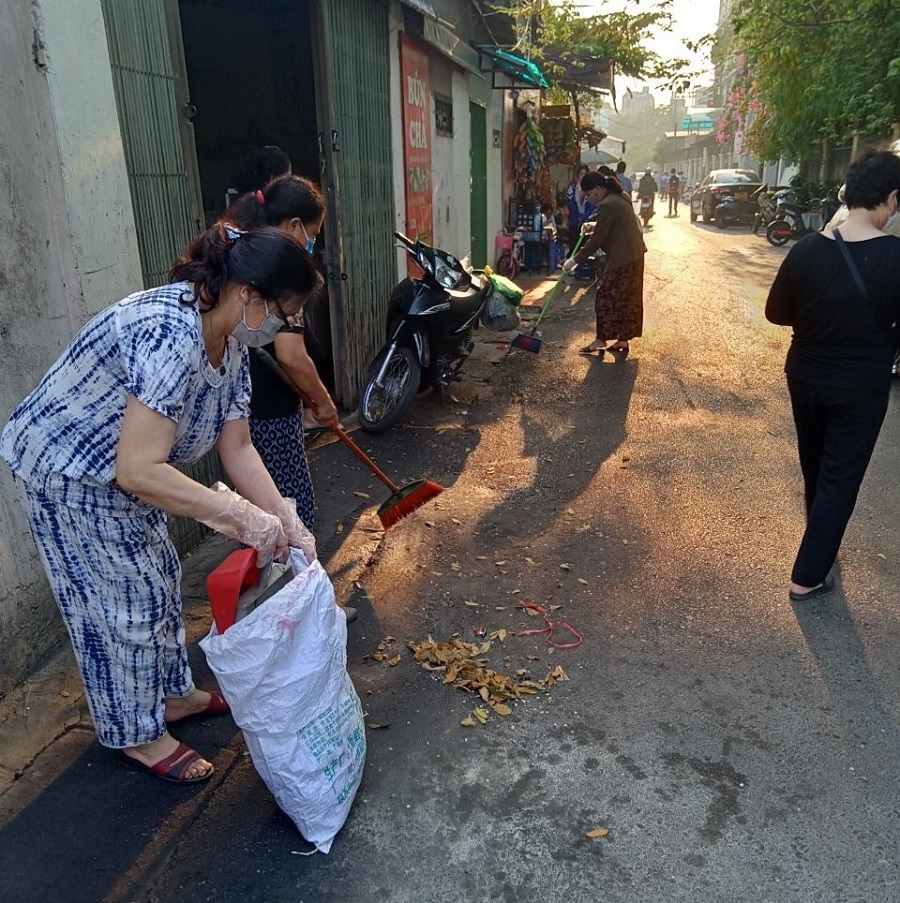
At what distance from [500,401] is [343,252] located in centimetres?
193

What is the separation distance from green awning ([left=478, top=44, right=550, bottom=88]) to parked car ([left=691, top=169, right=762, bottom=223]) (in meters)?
15.3

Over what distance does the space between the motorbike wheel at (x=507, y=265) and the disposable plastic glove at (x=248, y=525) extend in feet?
37.6

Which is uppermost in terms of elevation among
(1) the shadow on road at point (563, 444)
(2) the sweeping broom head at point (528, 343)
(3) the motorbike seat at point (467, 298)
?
(3) the motorbike seat at point (467, 298)

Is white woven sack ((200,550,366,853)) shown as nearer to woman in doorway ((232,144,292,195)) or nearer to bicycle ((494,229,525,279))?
woman in doorway ((232,144,292,195))

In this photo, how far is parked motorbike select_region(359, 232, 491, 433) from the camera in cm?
568

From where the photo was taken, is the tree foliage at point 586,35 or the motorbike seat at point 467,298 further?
the tree foliage at point 586,35

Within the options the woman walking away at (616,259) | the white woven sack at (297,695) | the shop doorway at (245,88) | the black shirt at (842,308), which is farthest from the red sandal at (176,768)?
the woman walking away at (616,259)

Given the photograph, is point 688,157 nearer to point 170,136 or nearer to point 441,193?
point 441,193

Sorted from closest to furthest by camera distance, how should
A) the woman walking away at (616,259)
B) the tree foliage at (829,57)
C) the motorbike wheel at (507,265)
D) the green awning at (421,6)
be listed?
the green awning at (421,6) → the woman walking away at (616,259) → the tree foliage at (829,57) → the motorbike wheel at (507,265)

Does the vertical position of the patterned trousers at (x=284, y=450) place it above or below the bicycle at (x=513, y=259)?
above

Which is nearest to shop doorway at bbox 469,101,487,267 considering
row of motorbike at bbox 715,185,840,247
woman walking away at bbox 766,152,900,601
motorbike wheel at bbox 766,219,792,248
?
row of motorbike at bbox 715,185,840,247

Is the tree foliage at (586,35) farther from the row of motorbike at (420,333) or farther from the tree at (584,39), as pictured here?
the row of motorbike at (420,333)

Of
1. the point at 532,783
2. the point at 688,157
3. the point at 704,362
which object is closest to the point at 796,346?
the point at 532,783

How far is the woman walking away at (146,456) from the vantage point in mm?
1982
